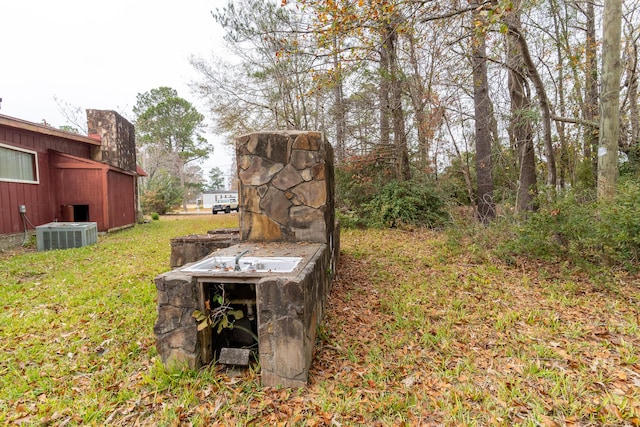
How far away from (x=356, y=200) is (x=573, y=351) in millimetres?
7316

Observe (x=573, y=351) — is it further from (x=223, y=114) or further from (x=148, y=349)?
(x=223, y=114)

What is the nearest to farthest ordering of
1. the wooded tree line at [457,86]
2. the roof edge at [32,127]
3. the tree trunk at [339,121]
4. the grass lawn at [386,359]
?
the grass lawn at [386,359] < the wooded tree line at [457,86] < the roof edge at [32,127] < the tree trunk at [339,121]

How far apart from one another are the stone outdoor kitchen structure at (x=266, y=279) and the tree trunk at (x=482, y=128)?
347 centimetres

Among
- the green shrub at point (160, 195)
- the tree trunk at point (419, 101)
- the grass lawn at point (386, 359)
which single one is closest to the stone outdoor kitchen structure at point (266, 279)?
the grass lawn at point (386, 359)

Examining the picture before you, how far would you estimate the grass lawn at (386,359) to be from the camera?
2.00 m

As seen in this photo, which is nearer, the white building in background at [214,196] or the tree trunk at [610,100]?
the tree trunk at [610,100]

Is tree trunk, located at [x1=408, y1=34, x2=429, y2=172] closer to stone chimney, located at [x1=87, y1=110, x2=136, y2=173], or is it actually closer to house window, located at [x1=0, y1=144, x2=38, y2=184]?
house window, located at [x1=0, y1=144, x2=38, y2=184]

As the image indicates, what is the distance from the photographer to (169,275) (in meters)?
2.46

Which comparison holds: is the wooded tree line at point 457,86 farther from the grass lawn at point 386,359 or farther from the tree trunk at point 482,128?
the grass lawn at point 386,359

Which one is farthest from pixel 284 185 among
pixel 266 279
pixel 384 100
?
pixel 384 100

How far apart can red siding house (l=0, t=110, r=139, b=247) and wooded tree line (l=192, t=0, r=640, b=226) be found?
3.83 meters

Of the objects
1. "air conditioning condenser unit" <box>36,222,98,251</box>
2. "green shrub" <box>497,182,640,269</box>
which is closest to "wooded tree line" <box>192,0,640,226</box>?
"green shrub" <box>497,182,640,269</box>

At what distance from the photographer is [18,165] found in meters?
7.39

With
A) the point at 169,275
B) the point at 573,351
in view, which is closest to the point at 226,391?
the point at 169,275
